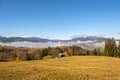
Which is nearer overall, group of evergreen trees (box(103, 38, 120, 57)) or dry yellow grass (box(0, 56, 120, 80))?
dry yellow grass (box(0, 56, 120, 80))

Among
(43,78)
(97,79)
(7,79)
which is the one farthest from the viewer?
(97,79)

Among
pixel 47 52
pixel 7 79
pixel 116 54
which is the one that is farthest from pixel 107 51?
pixel 7 79

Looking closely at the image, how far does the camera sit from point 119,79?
3148 cm

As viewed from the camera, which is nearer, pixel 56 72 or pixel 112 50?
pixel 56 72

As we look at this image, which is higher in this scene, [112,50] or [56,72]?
[56,72]

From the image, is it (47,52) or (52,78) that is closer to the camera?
(52,78)

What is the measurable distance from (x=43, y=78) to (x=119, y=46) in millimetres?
115874

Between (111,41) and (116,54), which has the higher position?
(111,41)

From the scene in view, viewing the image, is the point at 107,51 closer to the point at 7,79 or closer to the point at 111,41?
the point at 111,41

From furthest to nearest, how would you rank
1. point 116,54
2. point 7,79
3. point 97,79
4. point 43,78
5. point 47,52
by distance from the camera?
point 47,52, point 116,54, point 97,79, point 43,78, point 7,79

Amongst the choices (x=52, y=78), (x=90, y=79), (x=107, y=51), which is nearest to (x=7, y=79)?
(x=52, y=78)

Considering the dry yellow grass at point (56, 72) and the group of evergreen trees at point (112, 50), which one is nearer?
the dry yellow grass at point (56, 72)

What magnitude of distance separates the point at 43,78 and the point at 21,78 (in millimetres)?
3219

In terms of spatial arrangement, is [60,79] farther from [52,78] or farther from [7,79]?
[7,79]
